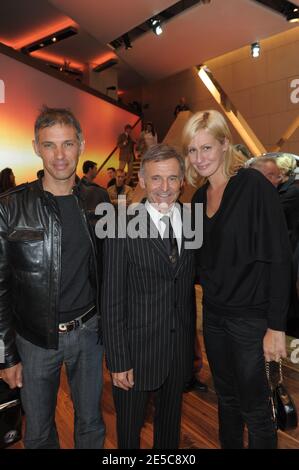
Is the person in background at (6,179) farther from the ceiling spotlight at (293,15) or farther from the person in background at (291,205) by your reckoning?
the ceiling spotlight at (293,15)

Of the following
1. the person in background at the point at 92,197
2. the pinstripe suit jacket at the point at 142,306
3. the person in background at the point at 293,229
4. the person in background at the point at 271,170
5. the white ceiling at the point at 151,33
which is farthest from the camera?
the white ceiling at the point at 151,33

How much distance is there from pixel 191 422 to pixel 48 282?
150 centimetres

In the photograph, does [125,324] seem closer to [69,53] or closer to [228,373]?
[228,373]

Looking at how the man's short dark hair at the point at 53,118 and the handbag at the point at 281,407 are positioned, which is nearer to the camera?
the man's short dark hair at the point at 53,118

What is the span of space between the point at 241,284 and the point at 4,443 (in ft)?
4.67

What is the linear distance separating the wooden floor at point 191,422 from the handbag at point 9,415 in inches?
14.1

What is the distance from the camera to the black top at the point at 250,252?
144 centimetres

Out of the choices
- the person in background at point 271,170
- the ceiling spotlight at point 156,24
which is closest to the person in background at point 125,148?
the ceiling spotlight at point 156,24

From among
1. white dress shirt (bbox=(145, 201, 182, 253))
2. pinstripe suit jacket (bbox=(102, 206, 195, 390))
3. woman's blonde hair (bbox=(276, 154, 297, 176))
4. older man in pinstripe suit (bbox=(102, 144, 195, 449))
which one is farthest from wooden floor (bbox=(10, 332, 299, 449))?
woman's blonde hair (bbox=(276, 154, 297, 176))

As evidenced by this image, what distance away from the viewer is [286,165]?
9.64 ft

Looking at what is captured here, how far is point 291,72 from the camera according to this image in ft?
29.5

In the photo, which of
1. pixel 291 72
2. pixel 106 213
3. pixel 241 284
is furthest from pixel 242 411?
pixel 291 72

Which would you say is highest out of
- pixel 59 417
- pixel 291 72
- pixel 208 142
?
pixel 291 72

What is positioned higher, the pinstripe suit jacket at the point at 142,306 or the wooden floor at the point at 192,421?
the pinstripe suit jacket at the point at 142,306
